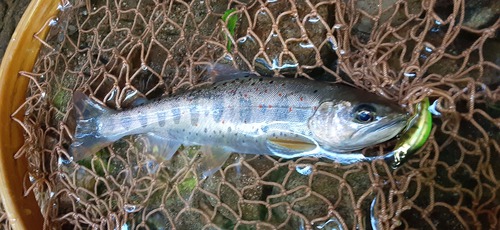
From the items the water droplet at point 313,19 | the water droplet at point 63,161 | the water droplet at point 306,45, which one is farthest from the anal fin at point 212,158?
the water droplet at point 63,161

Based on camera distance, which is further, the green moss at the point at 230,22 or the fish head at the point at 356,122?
A: the green moss at the point at 230,22

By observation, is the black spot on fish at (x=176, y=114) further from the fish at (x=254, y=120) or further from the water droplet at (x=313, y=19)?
the water droplet at (x=313, y=19)

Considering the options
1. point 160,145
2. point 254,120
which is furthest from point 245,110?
point 160,145

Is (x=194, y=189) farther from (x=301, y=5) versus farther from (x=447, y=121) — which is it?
(x=447, y=121)

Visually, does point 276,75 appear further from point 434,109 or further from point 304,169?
point 434,109

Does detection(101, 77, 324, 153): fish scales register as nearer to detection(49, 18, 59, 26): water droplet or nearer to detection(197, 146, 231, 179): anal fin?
detection(197, 146, 231, 179): anal fin

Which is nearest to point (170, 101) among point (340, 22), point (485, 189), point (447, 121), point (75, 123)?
point (75, 123)

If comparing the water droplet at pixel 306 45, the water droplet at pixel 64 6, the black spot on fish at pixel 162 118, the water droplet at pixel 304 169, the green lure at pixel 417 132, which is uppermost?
the water droplet at pixel 64 6
